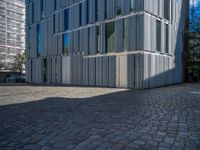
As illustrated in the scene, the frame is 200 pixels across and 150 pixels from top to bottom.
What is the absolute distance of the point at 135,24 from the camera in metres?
17.0

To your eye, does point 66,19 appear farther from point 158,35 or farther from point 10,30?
point 10,30

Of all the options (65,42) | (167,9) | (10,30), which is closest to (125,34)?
(167,9)

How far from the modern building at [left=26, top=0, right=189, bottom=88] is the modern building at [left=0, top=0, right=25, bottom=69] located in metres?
48.8

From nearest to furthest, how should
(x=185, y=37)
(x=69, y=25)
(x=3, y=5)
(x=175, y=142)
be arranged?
(x=175, y=142), (x=69, y=25), (x=185, y=37), (x=3, y=5)

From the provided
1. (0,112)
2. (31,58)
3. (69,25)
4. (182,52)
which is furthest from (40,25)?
(0,112)

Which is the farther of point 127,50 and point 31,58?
point 31,58

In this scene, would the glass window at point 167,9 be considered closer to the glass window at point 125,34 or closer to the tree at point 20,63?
the glass window at point 125,34

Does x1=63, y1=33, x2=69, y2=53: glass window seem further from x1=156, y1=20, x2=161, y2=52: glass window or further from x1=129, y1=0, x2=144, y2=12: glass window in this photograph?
x1=156, y1=20, x2=161, y2=52: glass window

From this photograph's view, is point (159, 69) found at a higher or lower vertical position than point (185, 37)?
lower

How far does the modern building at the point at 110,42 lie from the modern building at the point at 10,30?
4882 centimetres

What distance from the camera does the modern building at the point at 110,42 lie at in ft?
56.2

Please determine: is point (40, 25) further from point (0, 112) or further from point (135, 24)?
point (0, 112)

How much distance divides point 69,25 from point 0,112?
57.6 ft

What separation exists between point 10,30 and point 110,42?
224 feet
